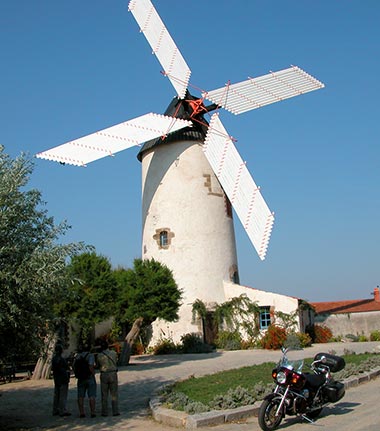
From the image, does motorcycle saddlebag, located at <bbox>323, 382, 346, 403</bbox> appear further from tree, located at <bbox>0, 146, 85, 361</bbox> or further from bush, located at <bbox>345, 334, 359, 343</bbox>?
bush, located at <bbox>345, 334, 359, 343</bbox>

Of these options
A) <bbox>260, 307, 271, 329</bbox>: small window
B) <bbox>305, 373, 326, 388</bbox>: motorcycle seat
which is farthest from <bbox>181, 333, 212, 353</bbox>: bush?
<bbox>305, 373, 326, 388</bbox>: motorcycle seat

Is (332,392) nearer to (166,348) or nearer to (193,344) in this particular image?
(193,344)

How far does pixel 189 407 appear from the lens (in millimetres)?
8406

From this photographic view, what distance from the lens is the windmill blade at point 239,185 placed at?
2048 cm

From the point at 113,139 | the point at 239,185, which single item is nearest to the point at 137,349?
the point at 239,185

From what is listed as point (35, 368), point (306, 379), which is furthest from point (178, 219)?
point (306, 379)

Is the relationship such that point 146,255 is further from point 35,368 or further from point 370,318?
point 370,318

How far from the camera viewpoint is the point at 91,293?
16.3 m

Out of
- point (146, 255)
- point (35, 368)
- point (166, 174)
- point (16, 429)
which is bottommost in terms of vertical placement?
point (16, 429)

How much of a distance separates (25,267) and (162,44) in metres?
20.0

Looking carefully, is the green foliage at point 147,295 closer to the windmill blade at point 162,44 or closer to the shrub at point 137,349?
the shrub at point 137,349

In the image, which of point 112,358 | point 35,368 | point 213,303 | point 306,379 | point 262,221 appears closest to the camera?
point 306,379

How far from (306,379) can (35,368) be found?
32.7 ft

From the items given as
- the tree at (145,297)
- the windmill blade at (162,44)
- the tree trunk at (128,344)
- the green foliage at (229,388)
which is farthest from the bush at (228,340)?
the windmill blade at (162,44)
